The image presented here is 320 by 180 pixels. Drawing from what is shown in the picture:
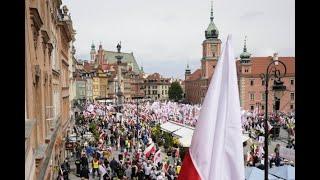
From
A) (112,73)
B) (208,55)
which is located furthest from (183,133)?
(112,73)

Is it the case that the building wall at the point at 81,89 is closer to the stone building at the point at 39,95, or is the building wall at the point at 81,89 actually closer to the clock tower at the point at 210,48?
the clock tower at the point at 210,48

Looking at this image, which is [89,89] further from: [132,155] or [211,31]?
[132,155]

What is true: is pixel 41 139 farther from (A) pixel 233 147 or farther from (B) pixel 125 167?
(A) pixel 233 147

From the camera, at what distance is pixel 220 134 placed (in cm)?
356

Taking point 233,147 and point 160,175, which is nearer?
point 233,147

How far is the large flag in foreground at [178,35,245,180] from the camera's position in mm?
3541

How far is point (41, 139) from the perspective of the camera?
42.0ft

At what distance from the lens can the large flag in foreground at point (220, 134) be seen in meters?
3.54

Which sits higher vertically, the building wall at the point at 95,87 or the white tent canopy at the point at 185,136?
the building wall at the point at 95,87

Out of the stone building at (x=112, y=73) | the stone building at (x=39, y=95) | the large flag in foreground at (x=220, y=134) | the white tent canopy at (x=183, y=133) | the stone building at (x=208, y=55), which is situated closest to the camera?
the large flag in foreground at (x=220, y=134)

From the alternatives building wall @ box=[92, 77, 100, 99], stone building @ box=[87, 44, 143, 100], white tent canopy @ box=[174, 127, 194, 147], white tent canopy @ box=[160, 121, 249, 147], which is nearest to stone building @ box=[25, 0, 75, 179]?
white tent canopy @ box=[174, 127, 194, 147]

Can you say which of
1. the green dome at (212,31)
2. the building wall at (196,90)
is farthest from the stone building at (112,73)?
the green dome at (212,31)
